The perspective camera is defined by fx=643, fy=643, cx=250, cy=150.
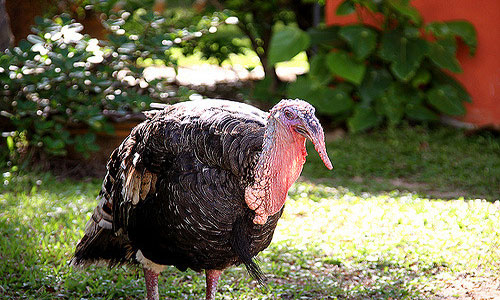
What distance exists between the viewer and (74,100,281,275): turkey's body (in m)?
3.18

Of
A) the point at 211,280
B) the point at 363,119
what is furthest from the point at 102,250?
the point at 363,119

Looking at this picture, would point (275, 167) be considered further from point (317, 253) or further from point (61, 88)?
point (61, 88)

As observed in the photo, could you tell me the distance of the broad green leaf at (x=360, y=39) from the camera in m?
8.27

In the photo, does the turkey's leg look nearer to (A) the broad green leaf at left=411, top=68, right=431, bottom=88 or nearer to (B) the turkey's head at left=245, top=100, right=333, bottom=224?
(B) the turkey's head at left=245, top=100, right=333, bottom=224

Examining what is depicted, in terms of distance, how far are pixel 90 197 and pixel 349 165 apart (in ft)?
9.65

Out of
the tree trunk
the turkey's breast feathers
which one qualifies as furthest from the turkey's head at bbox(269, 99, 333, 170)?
the tree trunk

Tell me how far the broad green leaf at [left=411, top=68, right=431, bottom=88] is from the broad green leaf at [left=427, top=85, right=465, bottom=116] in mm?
180

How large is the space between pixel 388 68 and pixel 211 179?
19.7ft

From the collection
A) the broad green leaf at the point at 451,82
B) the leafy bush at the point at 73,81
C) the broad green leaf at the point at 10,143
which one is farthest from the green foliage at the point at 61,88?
the broad green leaf at the point at 451,82

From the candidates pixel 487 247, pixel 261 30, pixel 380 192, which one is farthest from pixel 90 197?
pixel 261 30

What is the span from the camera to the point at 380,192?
20.4ft

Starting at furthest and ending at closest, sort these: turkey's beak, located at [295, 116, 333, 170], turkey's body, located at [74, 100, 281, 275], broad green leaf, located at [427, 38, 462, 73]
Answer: broad green leaf, located at [427, 38, 462, 73]
turkey's body, located at [74, 100, 281, 275]
turkey's beak, located at [295, 116, 333, 170]

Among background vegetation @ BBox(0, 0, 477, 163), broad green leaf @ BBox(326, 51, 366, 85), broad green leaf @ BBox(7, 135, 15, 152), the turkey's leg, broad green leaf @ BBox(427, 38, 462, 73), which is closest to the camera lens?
the turkey's leg

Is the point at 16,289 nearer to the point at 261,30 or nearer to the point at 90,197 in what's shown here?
the point at 90,197
